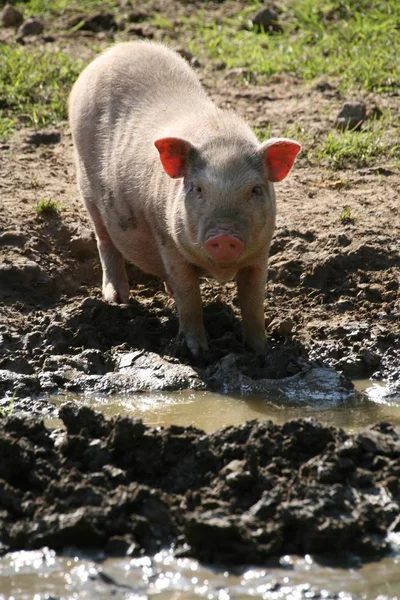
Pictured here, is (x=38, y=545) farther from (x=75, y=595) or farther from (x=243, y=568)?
(x=243, y=568)

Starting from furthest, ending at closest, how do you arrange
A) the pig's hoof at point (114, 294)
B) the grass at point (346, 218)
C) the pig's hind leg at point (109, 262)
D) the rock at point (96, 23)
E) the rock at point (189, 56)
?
the rock at point (96, 23), the rock at point (189, 56), the grass at point (346, 218), the pig's hind leg at point (109, 262), the pig's hoof at point (114, 294)

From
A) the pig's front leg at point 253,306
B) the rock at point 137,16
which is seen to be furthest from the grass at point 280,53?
the pig's front leg at point 253,306

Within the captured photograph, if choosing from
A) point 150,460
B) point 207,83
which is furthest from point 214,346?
point 207,83

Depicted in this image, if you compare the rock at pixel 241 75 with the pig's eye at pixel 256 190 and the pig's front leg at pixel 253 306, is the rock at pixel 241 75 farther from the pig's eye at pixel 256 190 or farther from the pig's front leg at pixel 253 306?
the pig's eye at pixel 256 190

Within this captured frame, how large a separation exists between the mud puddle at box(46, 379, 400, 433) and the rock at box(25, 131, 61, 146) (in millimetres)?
3640

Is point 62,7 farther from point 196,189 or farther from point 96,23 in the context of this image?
point 196,189

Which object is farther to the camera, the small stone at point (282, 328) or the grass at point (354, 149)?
the grass at point (354, 149)

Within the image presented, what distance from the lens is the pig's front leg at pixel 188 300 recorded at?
703cm

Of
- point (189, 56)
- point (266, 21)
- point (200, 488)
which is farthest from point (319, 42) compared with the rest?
point (200, 488)

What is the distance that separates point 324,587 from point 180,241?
9.71 ft

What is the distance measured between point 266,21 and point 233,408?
21.6 feet

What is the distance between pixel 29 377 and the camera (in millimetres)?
6578

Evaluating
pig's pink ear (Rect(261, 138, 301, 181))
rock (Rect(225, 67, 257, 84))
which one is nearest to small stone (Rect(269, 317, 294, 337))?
pig's pink ear (Rect(261, 138, 301, 181))

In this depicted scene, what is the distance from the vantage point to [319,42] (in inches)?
446
